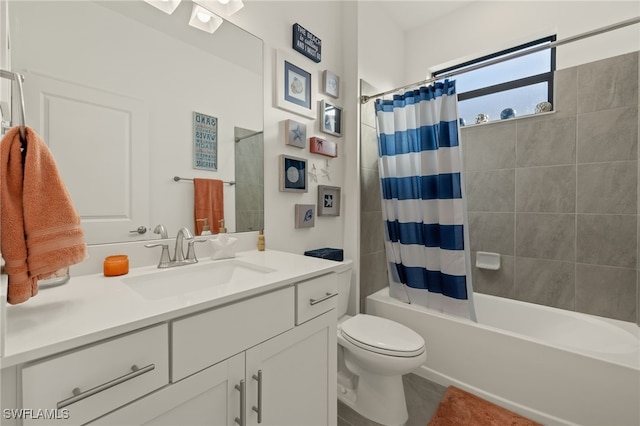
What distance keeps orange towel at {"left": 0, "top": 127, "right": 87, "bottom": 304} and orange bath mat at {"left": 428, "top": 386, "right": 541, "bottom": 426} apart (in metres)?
1.76

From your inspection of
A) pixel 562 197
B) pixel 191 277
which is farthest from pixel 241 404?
pixel 562 197

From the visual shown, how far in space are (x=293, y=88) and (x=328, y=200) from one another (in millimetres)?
766

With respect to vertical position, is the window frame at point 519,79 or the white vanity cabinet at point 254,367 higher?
the window frame at point 519,79

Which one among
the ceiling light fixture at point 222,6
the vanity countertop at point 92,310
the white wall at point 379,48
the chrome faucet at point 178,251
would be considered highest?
the white wall at point 379,48

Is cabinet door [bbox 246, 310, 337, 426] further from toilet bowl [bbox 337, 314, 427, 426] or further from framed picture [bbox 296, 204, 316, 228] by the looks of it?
framed picture [bbox 296, 204, 316, 228]

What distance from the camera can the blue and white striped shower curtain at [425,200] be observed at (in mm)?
1688

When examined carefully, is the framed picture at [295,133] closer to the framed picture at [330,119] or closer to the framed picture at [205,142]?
the framed picture at [330,119]

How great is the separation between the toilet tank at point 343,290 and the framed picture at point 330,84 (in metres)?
1.26

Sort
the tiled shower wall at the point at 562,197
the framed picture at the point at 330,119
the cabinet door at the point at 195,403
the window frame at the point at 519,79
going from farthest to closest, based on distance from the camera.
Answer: the window frame at the point at 519,79 < the framed picture at the point at 330,119 < the tiled shower wall at the point at 562,197 < the cabinet door at the point at 195,403

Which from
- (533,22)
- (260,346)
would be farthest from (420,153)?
(260,346)

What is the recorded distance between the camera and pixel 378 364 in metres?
1.38

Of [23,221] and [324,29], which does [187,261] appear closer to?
[23,221]

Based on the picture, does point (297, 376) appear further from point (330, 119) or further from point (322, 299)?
point (330, 119)

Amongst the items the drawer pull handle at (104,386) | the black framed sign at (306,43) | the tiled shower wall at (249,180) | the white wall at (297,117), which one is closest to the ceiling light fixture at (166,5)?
the white wall at (297,117)
